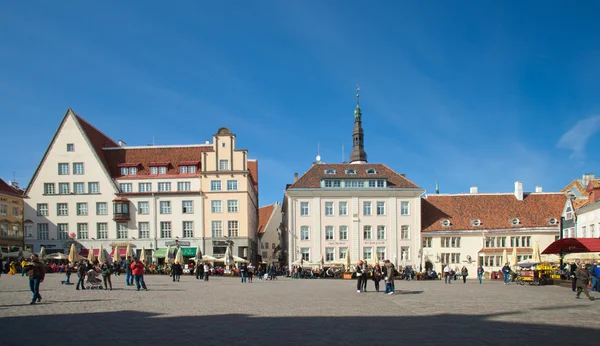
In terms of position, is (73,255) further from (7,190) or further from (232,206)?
(7,190)

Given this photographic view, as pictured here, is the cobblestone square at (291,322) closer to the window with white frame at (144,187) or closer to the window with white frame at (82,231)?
the window with white frame at (144,187)

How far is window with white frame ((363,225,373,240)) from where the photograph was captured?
6294cm

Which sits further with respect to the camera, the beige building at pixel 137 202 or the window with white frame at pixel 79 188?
the window with white frame at pixel 79 188

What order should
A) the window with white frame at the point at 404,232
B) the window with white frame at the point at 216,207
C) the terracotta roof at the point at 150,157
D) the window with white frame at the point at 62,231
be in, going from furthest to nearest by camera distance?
the terracotta roof at the point at 150,157
the window with white frame at the point at 404,232
the window with white frame at the point at 216,207
the window with white frame at the point at 62,231

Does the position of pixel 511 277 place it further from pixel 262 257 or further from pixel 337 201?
pixel 262 257

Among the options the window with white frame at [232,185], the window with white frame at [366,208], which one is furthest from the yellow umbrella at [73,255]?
the window with white frame at [366,208]

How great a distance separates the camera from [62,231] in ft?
201

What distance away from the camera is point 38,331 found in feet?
40.4

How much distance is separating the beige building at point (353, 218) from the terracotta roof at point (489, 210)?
323 centimetres

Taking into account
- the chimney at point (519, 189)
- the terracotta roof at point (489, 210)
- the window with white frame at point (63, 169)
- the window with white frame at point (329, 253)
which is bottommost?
the window with white frame at point (329, 253)

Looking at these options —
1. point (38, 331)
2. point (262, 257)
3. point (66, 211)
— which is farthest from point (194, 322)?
point (262, 257)

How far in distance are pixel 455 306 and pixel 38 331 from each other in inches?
500

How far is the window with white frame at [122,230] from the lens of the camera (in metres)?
61.2

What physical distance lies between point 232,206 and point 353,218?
43.0ft
